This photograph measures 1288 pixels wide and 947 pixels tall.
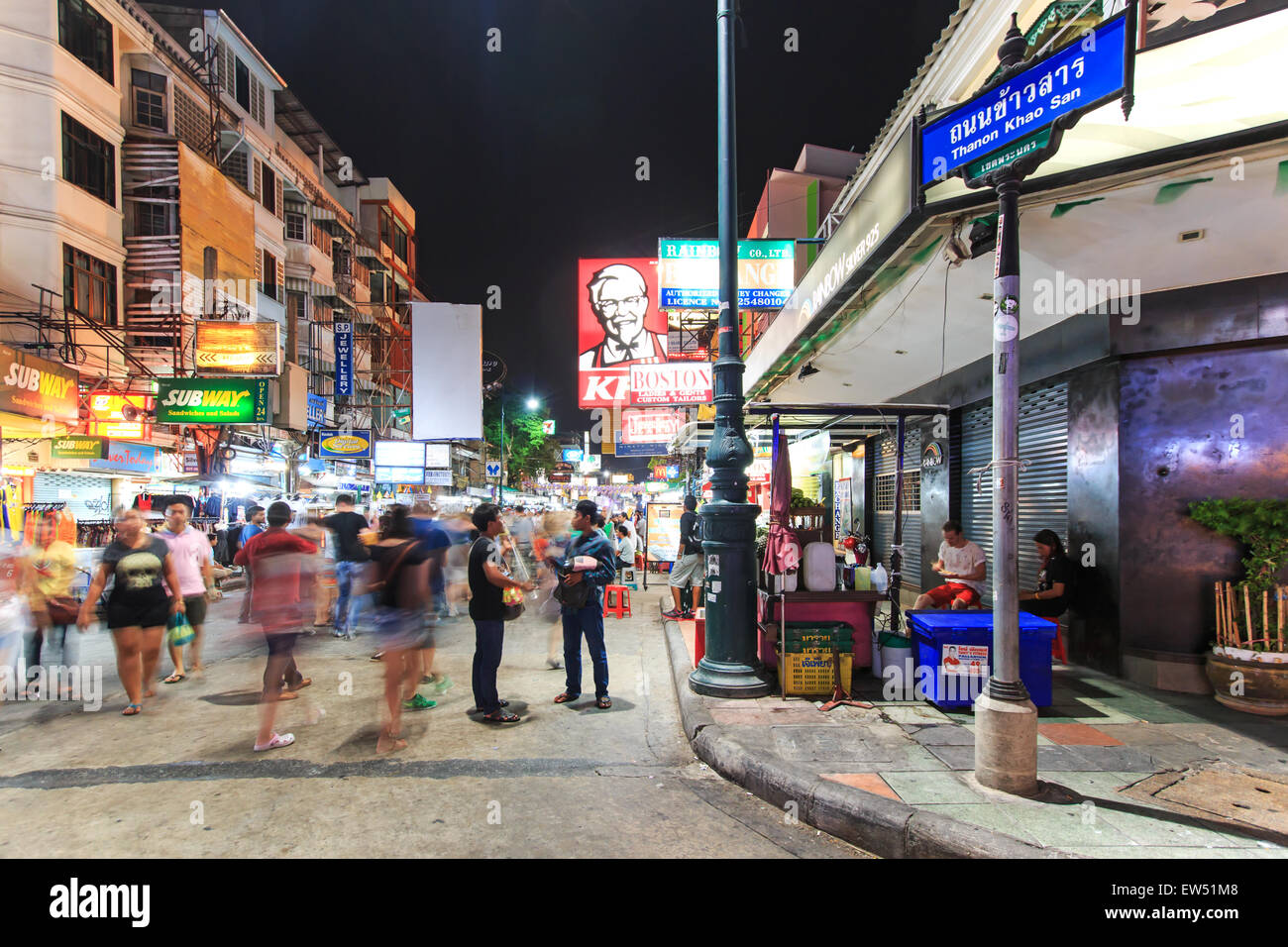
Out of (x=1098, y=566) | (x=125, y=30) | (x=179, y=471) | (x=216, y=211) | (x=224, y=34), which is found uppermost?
(x=224, y=34)

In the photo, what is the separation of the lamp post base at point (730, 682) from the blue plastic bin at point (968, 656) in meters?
1.54

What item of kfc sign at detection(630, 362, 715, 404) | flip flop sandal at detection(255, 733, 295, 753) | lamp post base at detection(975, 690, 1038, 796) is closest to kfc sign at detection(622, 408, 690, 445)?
kfc sign at detection(630, 362, 715, 404)

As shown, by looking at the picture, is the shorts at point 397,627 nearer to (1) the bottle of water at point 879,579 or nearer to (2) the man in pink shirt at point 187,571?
(2) the man in pink shirt at point 187,571

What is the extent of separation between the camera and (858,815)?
413cm

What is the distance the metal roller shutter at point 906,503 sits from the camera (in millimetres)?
12594

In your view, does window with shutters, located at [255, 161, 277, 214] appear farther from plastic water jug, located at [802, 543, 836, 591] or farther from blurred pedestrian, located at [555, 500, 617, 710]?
plastic water jug, located at [802, 543, 836, 591]

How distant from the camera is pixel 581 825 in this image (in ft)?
13.9

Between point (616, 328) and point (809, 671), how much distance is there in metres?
11.2

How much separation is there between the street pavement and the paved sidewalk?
27 centimetres

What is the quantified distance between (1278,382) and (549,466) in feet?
233

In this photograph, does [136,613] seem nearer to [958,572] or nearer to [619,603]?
[619,603]

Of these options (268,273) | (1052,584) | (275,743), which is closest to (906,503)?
(1052,584)

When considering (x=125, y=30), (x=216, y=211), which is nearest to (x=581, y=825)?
(x=216, y=211)
